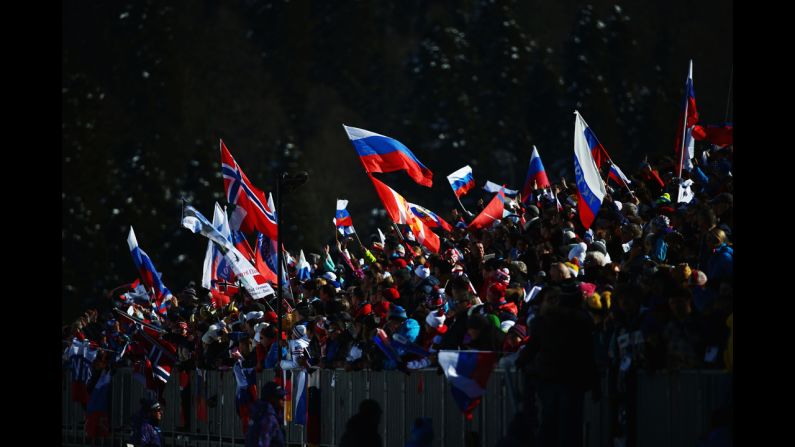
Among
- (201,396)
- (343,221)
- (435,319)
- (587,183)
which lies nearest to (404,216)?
(201,396)

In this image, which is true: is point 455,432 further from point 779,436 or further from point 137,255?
point 137,255

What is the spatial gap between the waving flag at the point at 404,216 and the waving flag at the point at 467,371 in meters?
8.80

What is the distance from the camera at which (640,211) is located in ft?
61.3

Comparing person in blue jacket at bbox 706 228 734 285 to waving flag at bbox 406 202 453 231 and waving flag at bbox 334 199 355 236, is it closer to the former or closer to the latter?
waving flag at bbox 406 202 453 231

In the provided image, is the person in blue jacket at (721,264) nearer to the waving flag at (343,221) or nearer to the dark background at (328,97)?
the waving flag at (343,221)

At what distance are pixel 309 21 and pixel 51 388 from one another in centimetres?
Result: 8508

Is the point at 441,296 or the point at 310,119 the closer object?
the point at 441,296

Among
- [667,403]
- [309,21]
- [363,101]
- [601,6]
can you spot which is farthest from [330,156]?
[667,403]

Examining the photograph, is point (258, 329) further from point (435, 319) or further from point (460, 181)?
point (460, 181)

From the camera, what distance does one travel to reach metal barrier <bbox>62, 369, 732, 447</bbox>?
12812 mm

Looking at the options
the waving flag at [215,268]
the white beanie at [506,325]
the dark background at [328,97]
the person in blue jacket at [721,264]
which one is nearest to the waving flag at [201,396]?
the waving flag at [215,268]

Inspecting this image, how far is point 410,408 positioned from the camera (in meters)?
17.3

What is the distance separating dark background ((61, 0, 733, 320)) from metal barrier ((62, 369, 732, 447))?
42.5 metres

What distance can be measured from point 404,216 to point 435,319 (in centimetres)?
775
